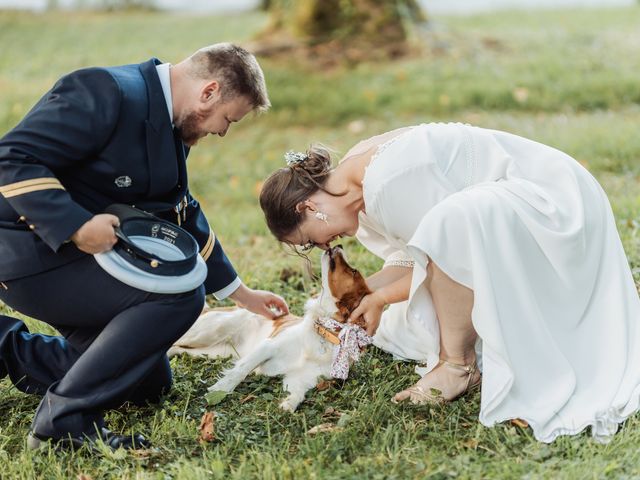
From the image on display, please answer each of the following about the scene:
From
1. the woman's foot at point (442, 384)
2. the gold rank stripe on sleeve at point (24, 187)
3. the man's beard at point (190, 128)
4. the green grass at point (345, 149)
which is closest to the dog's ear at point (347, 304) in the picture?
the green grass at point (345, 149)

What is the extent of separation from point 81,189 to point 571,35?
370 inches

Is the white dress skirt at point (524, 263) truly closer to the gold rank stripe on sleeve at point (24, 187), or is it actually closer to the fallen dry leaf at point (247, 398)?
the fallen dry leaf at point (247, 398)

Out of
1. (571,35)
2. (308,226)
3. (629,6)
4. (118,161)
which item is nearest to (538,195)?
(308,226)

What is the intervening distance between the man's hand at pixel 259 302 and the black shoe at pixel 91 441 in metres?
0.97

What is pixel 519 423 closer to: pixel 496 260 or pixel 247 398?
pixel 496 260

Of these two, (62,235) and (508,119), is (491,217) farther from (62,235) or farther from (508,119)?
(508,119)

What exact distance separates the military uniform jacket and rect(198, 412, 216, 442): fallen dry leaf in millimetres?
786

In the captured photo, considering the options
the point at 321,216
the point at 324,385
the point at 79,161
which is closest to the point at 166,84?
the point at 79,161

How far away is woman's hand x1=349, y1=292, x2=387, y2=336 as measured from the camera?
363cm

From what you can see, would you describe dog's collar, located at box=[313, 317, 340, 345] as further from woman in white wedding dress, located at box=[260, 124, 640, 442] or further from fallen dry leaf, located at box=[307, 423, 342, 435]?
fallen dry leaf, located at box=[307, 423, 342, 435]

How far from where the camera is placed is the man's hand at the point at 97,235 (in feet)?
9.70

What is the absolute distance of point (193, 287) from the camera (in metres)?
3.14

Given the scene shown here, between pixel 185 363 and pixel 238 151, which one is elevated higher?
pixel 185 363

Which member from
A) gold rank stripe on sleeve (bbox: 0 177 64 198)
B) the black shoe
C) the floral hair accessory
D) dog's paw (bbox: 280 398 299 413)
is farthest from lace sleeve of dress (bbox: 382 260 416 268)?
Answer: gold rank stripe on sleeve (bbox: 0 177 64 198)
